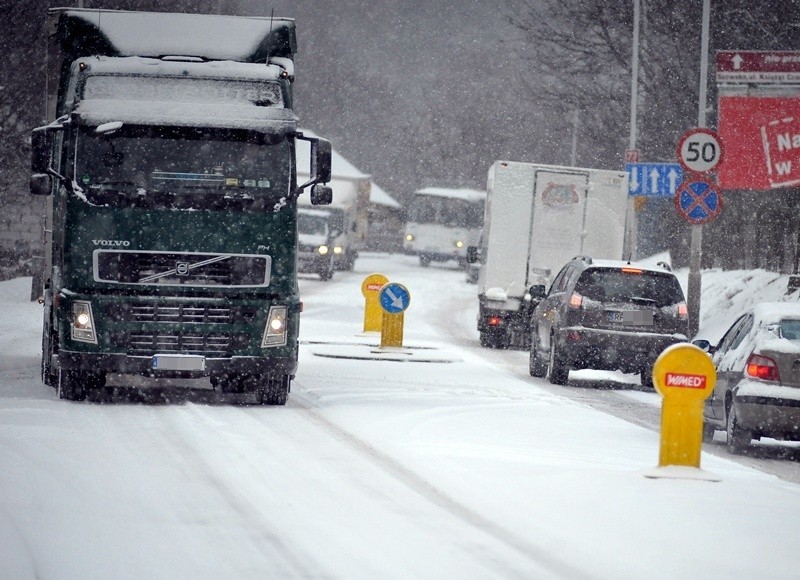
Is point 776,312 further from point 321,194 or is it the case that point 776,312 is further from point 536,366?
point 536,366

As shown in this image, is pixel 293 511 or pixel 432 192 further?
pixel 432 192

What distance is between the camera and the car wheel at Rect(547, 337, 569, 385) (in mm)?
19641

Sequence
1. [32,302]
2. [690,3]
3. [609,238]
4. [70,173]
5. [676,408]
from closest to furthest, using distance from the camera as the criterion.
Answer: [676,408]
[70,173]
[609,238]
[32,302]
[690,3]

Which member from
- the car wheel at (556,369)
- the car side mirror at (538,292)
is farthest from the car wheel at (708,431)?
the car side mirror at (538,292)

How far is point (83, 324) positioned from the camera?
13.9 meters

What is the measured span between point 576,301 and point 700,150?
444 cm

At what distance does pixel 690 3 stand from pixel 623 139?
6.51 m

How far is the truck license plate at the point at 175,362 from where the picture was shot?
1400 cm

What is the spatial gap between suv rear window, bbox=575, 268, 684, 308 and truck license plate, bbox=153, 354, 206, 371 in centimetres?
677

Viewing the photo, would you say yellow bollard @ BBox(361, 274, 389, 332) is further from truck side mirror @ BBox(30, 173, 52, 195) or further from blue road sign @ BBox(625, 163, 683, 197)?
truck side mirror @ BBox(30, 173, 52, 195)

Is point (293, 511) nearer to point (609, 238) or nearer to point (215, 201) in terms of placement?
point (215, 201)

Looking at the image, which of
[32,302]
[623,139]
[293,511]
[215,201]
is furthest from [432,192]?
[293,511]

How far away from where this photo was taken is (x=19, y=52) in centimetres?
4016

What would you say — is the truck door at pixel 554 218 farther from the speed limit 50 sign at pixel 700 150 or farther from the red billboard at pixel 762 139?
the speed limit 50 sign at pixel 700 150
